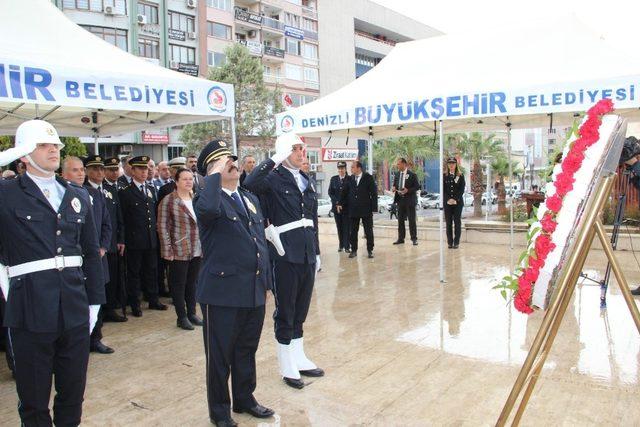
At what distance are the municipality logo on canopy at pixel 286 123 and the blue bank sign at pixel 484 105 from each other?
0.70 m

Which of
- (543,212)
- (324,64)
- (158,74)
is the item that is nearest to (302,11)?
(324,64)

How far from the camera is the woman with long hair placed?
5434 millimetres

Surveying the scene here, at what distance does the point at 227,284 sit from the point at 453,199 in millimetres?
7753

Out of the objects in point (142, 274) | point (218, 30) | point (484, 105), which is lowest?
point (142, 274)

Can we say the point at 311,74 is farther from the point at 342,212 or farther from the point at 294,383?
the point at 294,383

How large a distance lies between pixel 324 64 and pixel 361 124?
4322 cm

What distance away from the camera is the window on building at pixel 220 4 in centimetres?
3778

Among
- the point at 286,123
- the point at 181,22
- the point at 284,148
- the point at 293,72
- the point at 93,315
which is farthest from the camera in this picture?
the point at 293,72

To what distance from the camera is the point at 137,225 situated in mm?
5992

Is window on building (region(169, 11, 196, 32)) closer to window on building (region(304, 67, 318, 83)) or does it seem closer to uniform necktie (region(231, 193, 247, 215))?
window on building (region(304, 67, 318, 83))

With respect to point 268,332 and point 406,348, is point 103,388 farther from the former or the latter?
point 406,348

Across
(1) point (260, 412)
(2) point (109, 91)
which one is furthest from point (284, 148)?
(2) point (109, 91)

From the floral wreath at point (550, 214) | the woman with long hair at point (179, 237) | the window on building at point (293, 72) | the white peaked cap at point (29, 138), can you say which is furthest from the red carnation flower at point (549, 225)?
the window on building at point (293, 72)

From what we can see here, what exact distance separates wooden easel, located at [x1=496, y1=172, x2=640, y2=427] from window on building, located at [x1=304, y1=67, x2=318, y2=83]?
4595cm
